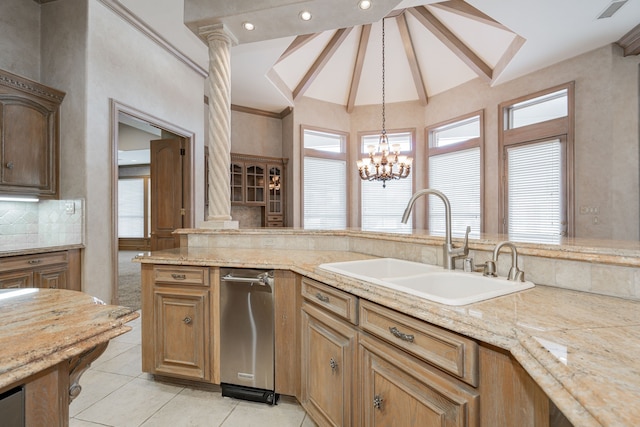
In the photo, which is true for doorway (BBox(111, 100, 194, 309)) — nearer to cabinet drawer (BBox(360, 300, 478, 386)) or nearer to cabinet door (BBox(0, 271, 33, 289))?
cabinet door (BBox(0, 271, 33, 289))

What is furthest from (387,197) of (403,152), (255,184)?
(255,184)

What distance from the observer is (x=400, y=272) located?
70.9 inches

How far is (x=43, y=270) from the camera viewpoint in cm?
270

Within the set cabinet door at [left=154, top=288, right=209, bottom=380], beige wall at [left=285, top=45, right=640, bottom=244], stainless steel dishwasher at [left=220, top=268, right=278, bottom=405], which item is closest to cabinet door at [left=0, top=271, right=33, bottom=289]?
cabinet door at [left=154, top=288, right=209, bottom=380]

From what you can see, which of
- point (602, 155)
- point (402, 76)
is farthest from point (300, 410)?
point (402, 76)

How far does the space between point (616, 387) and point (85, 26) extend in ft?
14.4

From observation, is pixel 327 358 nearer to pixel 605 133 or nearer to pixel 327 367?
pixel 327 367

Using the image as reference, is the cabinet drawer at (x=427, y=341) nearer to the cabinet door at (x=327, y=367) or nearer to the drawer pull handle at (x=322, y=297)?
Result: the cabinet door at (x=327, y=367)

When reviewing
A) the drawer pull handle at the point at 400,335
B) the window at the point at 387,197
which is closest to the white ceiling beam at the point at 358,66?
the window at the point at 387,197

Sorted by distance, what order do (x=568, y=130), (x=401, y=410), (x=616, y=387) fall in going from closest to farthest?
(x=616, y=387), (x=401, y=410), (x=568, y=130)

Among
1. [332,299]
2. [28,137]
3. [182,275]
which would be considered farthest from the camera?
[28,137]

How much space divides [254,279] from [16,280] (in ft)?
7.24

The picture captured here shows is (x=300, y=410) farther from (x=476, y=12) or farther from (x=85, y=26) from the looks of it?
(x=476, y=12)

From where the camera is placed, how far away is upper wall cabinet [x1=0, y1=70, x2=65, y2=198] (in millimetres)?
2713
